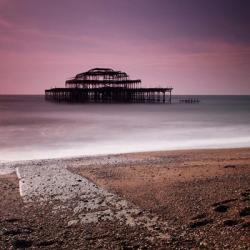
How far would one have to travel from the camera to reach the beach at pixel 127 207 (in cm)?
579

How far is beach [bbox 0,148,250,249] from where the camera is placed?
579 centimetres

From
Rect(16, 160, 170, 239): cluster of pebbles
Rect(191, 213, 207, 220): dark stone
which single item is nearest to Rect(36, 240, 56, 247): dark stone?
Rect(16, 160, 170, 239): cluster of pebbles

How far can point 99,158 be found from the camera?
14664mm

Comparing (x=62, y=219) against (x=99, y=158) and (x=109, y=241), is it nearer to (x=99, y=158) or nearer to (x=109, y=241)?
(x=109, y=241)

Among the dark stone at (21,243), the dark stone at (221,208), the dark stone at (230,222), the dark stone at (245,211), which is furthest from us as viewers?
the dark stone at (221,208)

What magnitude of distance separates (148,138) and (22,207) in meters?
17.5

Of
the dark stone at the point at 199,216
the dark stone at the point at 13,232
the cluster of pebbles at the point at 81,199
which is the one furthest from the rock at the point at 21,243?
the dark stone at the point at 199,216

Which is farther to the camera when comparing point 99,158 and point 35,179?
point 99,158

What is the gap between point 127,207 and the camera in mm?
7332

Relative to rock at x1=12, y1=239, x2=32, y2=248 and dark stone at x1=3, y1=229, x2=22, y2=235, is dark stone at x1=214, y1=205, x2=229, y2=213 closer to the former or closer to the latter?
rock at x1=12, y1=239, x2=32, y2=248

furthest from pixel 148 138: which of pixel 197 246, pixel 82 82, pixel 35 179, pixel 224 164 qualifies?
pixel 82 82

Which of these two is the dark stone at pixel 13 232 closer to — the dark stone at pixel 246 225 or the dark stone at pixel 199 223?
the dark stone at pixel 199 223

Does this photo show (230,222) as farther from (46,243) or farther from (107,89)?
(107,89)

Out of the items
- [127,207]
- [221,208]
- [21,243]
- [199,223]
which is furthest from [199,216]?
[21,243]
